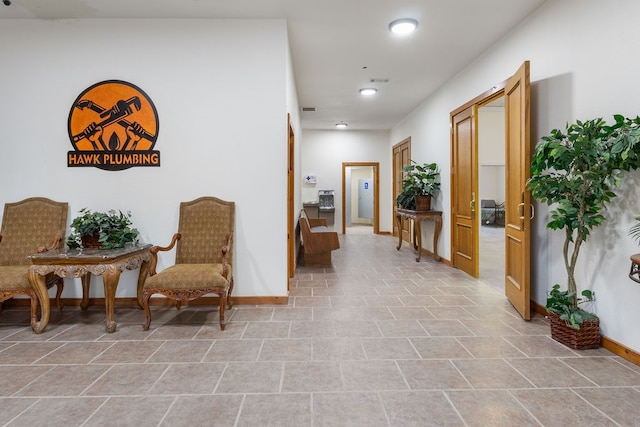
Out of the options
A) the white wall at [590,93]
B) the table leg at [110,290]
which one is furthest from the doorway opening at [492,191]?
the table leg at [110,290]

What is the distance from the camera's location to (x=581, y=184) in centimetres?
261

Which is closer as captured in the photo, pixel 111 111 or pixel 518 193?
pixel 518 193

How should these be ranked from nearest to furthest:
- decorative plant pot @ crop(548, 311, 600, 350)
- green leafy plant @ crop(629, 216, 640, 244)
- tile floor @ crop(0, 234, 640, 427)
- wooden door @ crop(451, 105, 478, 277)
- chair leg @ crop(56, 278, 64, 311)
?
tile floor @ crop(0, 234, 640, 427) → green leafy plant @ crop(629, 216, 640, 244) → decorative plant pot @ crop(548, 311, 600, 350) → chair leg @ crop(56, 278, 64, 311) → wooden door @ crop(451, 105, 478, 277)

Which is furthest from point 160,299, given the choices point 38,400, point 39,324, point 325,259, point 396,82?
point 396,82

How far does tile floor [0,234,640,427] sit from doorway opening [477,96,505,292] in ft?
5.92

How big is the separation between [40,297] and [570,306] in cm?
426

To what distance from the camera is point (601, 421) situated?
1.83 meters

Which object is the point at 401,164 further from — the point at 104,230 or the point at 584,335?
the point at 104,230

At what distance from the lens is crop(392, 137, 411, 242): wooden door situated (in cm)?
805

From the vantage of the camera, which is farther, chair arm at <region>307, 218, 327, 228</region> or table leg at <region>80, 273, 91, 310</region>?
chair arm at <region>307, 218, 327, 228</region>

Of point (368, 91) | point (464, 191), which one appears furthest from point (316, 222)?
point (464, 191)

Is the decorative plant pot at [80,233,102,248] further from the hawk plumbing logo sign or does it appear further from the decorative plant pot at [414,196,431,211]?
the decorative plant pot at [414,196,431,211]

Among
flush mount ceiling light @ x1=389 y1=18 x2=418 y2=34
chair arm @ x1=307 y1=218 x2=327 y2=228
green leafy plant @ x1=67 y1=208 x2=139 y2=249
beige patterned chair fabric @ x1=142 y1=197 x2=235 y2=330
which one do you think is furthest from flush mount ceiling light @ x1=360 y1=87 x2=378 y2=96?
green leafy plant @ x1=67 y1=208 x2=139 y2=249

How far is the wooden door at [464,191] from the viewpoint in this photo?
488 cm
